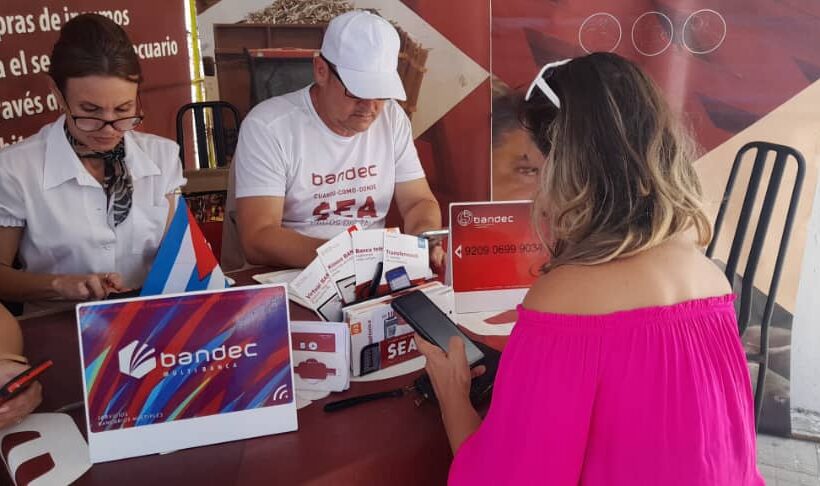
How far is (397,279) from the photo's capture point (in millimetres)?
1483

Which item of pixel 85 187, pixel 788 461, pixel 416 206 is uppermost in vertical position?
pixel 85 187

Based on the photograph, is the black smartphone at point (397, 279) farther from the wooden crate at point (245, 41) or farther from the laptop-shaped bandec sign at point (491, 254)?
the wooden crate at point (245, 41)

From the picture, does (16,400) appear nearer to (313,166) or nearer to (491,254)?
(491,254)

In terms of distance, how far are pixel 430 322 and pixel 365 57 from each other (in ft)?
3.38

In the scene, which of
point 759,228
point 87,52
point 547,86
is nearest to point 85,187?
point 87,52

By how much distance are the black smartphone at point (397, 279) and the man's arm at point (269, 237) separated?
521mm

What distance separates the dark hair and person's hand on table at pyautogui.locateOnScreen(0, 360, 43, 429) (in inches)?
32.3

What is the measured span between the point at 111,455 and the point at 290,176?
1.31 meters

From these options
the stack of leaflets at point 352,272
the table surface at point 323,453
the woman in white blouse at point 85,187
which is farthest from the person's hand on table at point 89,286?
the stack of leaflets at point 352,272

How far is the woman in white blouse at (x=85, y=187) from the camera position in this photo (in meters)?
1.72

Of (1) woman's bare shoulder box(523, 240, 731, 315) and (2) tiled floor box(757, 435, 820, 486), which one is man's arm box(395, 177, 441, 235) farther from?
(2) tiled floor box(757, 435, 820, 486)

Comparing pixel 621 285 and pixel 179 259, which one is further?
pixel 179 259

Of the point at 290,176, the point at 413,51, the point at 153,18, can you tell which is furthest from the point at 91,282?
the point at 153,18

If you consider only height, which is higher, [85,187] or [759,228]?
[85,187]
